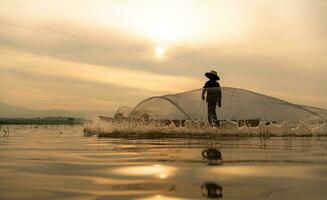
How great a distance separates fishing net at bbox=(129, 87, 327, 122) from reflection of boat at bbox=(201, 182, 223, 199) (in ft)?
62.0

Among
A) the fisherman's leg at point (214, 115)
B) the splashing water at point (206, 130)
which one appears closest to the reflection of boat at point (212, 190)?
the splashing water at point (206, 130)

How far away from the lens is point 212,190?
6.81 metres

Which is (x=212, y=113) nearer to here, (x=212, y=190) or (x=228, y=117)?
(x=228, y=117)

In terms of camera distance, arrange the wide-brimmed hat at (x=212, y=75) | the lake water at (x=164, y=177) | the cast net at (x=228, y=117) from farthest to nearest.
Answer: the wide-brimmed hat at (x=212, y=75) < the cast net at (x=228, y=117) < the lake water at (x=164, y=177)

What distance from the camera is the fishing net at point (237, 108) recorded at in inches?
1022

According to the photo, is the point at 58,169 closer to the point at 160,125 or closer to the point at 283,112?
the point at 160,125

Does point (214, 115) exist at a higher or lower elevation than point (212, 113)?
lower

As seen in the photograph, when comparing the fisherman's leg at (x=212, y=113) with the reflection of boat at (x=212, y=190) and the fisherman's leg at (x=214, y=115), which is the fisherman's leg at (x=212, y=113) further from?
the reflection of boat at (x=212, y=190)

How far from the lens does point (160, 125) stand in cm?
2616

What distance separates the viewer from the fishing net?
26.0 meters

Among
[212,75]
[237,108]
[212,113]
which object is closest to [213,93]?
[212,113]

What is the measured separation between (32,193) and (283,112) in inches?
839

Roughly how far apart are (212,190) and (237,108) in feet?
63.9

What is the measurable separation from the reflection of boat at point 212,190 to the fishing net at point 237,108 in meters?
18.9
